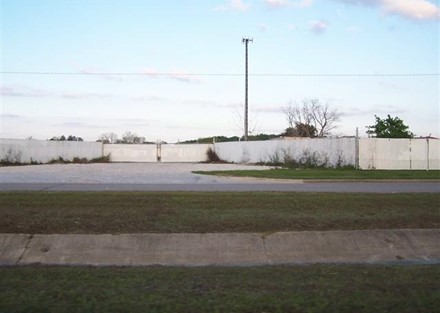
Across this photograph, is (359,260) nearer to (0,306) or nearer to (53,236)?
(53,236)

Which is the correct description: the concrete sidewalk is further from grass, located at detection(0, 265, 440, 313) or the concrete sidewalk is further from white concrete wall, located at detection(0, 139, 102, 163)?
white concrete wall, located at detection(0, 139, 102, 163)

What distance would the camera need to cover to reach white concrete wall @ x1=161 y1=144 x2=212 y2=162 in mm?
58938

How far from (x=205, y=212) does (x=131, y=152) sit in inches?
1831

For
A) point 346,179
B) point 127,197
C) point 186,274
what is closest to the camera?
point 186,274

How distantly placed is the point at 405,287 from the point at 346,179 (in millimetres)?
19648

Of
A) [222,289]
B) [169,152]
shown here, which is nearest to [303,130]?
[169,152]

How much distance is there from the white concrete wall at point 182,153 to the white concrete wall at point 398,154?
26.8 meters

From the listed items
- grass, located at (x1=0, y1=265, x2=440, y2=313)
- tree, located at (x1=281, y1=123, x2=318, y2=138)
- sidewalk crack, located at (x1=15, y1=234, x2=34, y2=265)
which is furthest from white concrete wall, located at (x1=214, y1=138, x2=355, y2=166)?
grass, located at (x1=0, y1=265, x2=440, y2=313)

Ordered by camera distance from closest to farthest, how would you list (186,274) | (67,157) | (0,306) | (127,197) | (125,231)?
(0,306), (186,274), (125,231), (127,197), (67,157)

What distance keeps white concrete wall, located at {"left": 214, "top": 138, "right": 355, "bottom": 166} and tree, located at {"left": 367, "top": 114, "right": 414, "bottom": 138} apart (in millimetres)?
9621

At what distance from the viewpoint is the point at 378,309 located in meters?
6.11

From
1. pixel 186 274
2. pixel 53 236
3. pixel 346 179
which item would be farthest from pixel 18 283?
pixel 346 179

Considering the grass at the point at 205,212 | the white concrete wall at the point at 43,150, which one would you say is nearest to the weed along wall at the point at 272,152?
the white concrete wall at the point at 43,150

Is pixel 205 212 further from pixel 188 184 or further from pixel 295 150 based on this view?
pixel 295 150
